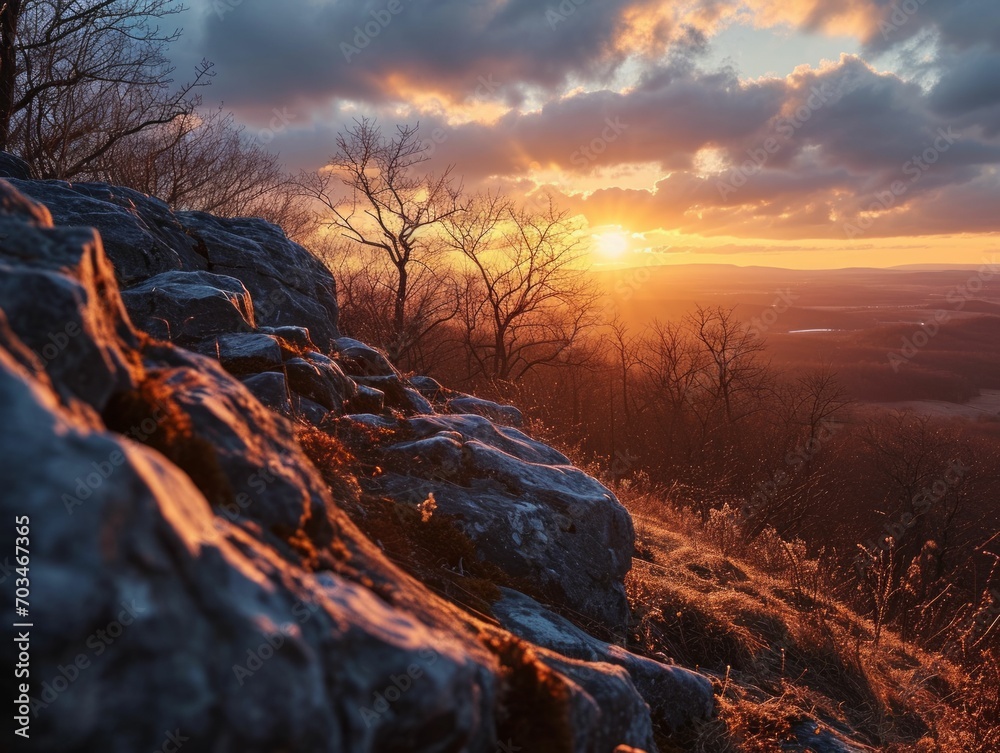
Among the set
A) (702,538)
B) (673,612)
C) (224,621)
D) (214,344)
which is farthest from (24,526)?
(702,538)

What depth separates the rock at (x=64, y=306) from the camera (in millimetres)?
1582

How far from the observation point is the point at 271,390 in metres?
4.06

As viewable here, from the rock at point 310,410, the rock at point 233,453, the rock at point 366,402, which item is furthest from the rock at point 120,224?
the rock at point 233,453

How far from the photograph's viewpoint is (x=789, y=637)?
6.19 meters

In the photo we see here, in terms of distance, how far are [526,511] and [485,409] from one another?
464cm

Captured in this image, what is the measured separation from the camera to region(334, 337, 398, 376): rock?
6907mm

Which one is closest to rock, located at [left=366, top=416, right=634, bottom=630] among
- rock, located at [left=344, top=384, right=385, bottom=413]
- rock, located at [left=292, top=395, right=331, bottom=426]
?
rock, located at [left=344, top=384, right=385, bottom=413]

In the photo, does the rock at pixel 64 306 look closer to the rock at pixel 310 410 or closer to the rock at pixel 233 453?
the rock at pixel 233 453

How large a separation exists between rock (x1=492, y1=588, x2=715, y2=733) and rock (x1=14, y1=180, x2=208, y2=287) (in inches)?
222

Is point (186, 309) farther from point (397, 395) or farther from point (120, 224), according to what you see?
point (120, 224)

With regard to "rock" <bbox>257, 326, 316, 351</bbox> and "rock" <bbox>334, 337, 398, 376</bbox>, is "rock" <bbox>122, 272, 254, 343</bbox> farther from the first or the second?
"rock" <bbox>334, 337, 398, 376</bbox>

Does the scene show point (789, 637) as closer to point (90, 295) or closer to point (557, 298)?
point (90, 295)

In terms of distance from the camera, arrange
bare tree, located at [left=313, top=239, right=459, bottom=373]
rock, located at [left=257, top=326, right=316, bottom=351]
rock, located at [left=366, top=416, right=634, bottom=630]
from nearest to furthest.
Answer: rock, located at [left=366, top=416, right=634, bottom=630], rock, located at [left=257, top=326, right=316, bottom=351], bare tree, located at [left=313, top=239, right=459, bottom=373]

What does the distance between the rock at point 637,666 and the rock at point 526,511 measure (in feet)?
2.27
